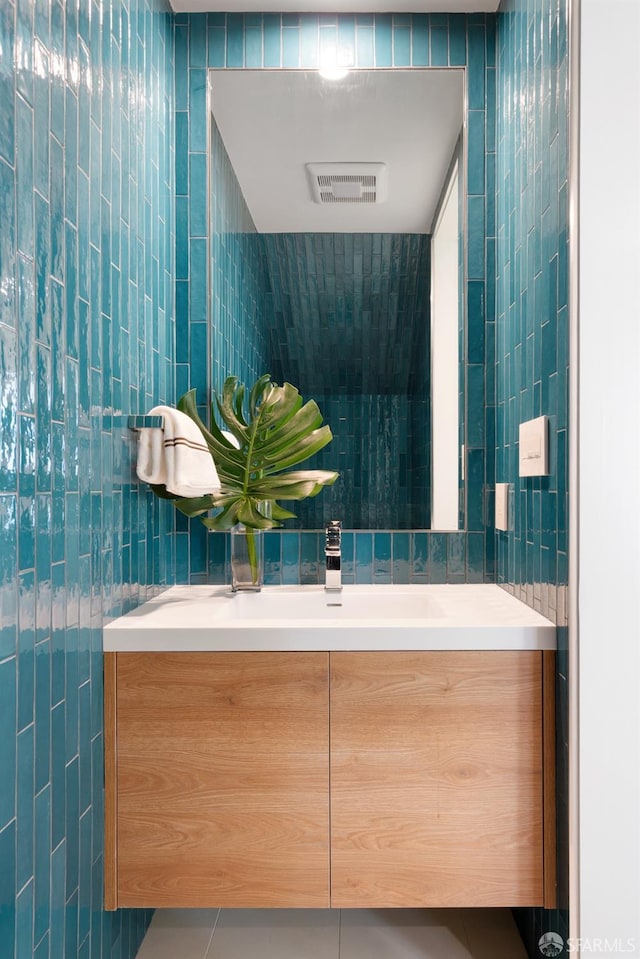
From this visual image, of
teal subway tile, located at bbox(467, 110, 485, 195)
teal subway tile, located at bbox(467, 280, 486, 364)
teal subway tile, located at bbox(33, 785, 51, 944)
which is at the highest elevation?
→ teal subway tile, located at bbox(467, 110, 485, 195)

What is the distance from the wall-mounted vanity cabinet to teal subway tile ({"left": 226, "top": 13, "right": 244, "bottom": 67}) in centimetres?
160

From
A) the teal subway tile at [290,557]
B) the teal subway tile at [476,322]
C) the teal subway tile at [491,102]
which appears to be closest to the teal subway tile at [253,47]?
the teal subway tile at [491,102]

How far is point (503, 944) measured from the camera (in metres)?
1.62

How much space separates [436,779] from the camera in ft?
4.48

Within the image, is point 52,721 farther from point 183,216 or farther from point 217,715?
point 183,216

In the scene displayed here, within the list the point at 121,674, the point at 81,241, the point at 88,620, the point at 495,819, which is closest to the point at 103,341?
the point at 81,241

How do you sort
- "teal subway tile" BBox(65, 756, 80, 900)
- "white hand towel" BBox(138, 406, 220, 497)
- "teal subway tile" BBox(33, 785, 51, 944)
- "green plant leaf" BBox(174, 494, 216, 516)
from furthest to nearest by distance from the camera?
"green plant leaf" BBox(174, 494, 216, 516)
"white hand towel" BBox(138, 406, 220, 497)
"teal subway tile" BBox(65, 756, 80, 900)
"teal subway tile" BBox(33, 785, 51, 944)

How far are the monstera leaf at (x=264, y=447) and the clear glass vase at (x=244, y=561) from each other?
0.07 m

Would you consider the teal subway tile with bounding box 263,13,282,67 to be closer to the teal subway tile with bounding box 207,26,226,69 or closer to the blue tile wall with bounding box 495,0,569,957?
the teal subway tile with bounding box 207,26,226,69

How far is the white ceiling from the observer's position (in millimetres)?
1883

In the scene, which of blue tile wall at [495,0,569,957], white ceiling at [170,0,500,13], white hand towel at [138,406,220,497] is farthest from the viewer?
white ceiling at [170,0,500,13]

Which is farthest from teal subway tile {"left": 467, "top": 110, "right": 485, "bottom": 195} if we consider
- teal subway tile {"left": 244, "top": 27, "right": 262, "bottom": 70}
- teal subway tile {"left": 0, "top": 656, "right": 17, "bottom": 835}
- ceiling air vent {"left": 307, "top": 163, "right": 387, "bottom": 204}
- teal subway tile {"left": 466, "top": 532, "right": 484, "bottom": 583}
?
teal subway tile {"left": 0, "top": 656, "right": 17, "bottom": 835}

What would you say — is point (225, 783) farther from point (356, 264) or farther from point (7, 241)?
point (356, 264)
